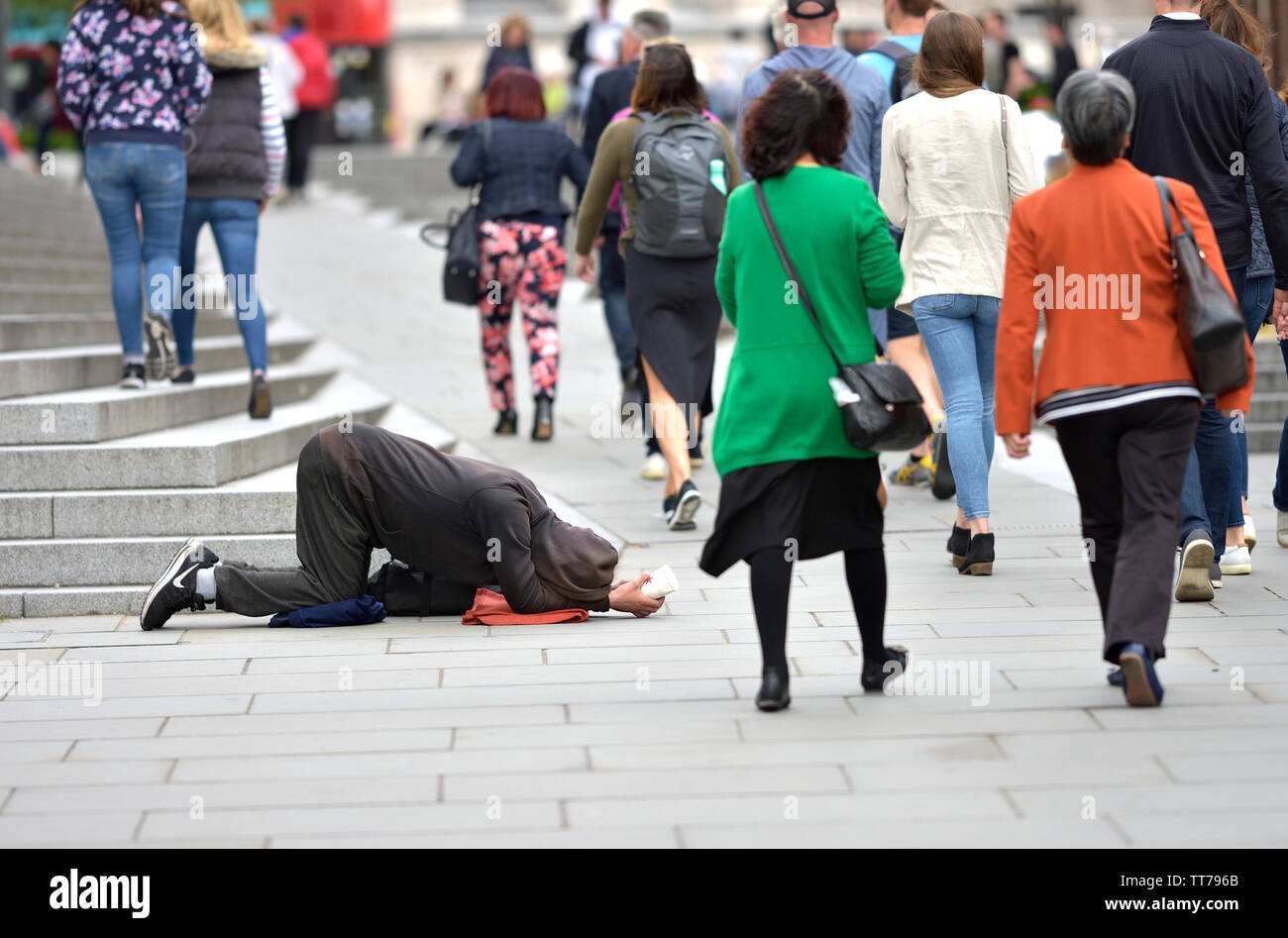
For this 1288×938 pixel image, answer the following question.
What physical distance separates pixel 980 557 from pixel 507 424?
409 cm

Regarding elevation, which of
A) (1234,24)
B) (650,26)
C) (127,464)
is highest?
(650,26)

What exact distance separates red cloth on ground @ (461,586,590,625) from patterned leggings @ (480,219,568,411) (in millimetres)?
3695

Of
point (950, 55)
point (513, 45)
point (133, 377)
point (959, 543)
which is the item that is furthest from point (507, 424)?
point (513, 45)

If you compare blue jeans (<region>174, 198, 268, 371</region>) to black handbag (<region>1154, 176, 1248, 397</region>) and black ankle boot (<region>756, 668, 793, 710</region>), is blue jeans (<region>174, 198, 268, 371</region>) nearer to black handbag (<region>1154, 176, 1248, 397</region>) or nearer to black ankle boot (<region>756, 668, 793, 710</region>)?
black ankle boot (<region>756, 668, 793, 710</region>)

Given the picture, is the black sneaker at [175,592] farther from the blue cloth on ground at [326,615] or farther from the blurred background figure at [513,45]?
the blurred background figure at [513,45]

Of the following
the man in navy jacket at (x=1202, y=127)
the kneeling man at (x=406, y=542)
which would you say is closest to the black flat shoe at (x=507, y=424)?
the kneeling man at (x=406, y=542)

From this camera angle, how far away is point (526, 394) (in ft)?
38.3

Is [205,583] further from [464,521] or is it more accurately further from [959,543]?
[959,543]

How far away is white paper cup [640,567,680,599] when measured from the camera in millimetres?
6203

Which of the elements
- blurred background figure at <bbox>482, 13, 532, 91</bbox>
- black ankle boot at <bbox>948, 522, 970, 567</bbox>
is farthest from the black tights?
blurred background figure at <bbox>482, 13, 532, 91</bbox>

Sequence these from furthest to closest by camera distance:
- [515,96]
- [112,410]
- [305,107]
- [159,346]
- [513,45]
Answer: [305,107], [513,45], [515,96], [159,346], [112,410]

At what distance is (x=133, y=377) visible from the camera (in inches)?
317
